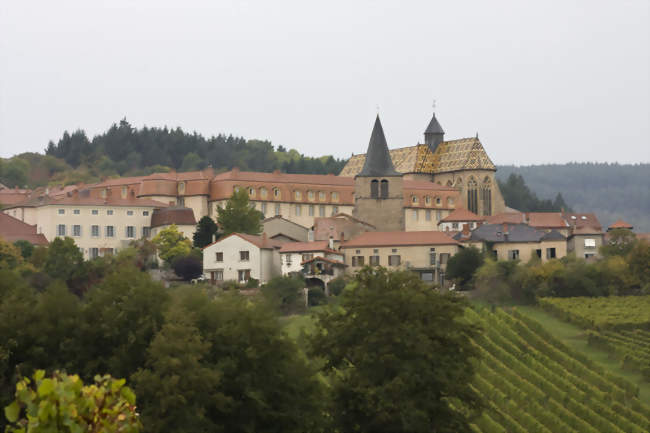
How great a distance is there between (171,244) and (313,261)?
43.4 feet

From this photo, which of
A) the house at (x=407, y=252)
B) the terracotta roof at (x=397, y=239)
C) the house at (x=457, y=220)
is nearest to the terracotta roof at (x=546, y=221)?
the house at (x=457, y=220)

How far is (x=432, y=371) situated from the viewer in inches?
1326

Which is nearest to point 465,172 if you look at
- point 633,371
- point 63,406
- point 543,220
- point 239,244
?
point 543,220

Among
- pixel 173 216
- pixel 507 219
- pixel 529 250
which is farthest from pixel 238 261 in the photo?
pixel 507 219

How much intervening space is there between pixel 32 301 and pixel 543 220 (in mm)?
73588

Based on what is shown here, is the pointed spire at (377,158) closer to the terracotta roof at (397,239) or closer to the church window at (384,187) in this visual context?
the church window at (384,187)

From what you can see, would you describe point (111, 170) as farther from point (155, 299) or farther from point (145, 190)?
point (155, 299)

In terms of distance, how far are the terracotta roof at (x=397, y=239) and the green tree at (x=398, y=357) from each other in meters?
48.9

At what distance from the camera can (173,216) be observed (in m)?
96.8

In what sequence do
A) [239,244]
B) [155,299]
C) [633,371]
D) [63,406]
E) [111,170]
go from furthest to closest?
[111,170]
[239,244]
[633,371]
[155,299]
[63,406]

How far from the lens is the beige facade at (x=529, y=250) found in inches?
3516

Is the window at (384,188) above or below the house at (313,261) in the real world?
above

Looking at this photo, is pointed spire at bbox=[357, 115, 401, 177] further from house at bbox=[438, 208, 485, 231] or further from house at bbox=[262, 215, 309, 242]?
house at bbox=[262, 215, 309, 242]

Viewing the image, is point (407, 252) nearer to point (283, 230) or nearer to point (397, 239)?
point (397, 239)
